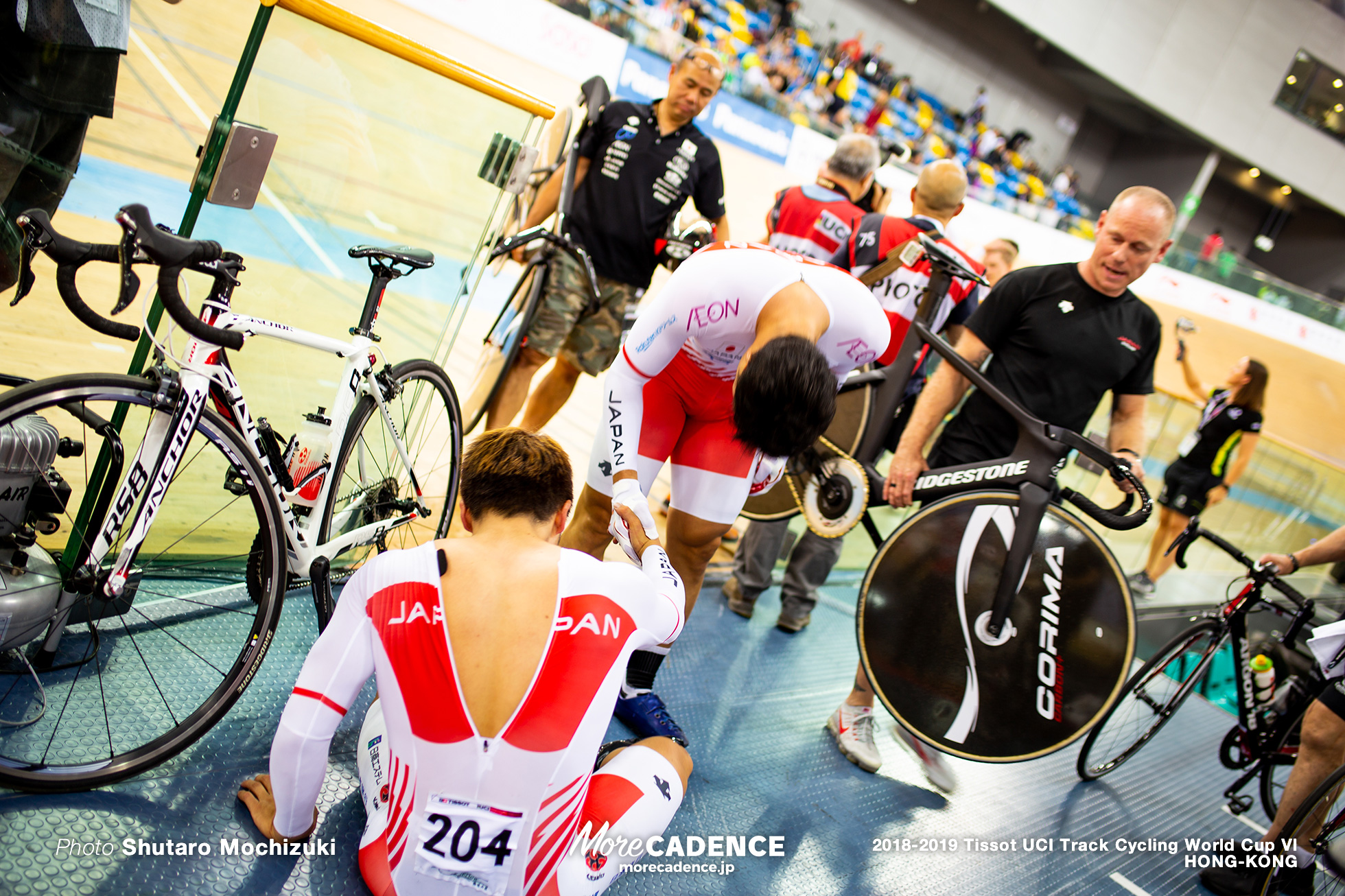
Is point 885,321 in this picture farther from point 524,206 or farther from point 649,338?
point 524,206

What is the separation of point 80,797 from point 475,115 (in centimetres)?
213

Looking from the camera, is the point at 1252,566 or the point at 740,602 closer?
the point at 1252,566

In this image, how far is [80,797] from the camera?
167 cm

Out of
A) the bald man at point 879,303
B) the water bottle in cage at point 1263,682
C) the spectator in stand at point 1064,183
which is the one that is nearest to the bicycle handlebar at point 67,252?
the bald man at point 879,303

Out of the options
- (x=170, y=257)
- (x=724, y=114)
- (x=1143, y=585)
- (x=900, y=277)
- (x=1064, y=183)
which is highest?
(x=1064, y=183)

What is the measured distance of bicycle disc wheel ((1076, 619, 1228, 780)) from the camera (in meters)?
3.38

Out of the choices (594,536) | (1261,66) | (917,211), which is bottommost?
(594,536)

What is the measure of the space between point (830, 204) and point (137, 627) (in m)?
3.03

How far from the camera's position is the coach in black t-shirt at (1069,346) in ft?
8.45

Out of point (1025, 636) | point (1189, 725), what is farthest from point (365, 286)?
point (1189, 725)

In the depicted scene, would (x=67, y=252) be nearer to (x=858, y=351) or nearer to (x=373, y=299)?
(x=373, y=299)

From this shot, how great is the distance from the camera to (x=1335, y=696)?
2.57m

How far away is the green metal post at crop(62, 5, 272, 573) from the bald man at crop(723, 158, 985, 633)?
6.91 feet

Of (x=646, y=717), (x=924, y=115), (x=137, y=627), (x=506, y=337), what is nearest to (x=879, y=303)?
(x=506, y=337)
